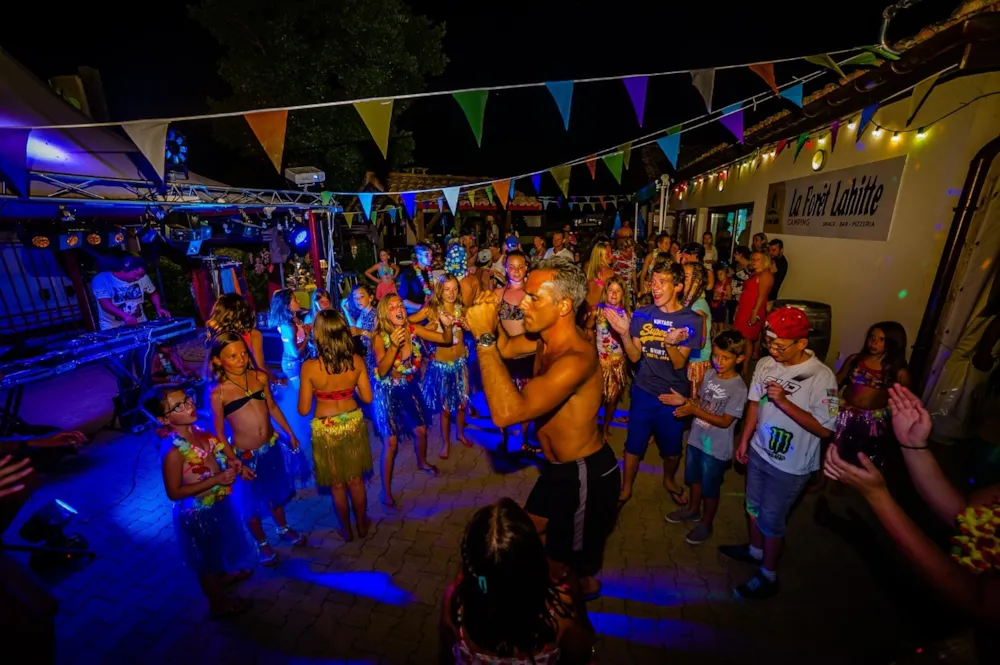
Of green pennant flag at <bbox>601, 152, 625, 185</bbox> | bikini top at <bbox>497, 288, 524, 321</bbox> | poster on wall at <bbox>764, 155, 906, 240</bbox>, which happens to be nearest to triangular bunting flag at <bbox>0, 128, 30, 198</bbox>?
bikini top at <bbox>497, 288, 524, 321</bbox>

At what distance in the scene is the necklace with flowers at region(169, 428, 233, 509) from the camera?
2.72 metres

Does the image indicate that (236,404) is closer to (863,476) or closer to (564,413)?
(564,413)

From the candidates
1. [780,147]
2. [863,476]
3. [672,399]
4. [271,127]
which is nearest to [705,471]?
[672,399]

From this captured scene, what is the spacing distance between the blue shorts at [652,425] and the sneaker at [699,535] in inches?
24.8

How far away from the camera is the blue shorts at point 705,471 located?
3.36 meters

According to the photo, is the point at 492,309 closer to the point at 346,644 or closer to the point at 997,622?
the point at 997,622

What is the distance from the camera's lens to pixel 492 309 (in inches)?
97.1

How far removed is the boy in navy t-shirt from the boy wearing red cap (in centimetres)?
68

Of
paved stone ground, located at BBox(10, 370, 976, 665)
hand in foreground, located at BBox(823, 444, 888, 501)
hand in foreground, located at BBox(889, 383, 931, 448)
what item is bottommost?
paved stone ground, located at BBox(10, 370, 976, 665)

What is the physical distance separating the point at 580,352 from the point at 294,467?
120 inches

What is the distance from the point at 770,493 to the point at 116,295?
8612 mm

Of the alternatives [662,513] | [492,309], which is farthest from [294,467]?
[662,513]

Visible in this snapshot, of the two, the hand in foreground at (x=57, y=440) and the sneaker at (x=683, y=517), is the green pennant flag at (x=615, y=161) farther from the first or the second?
the hand in foreground at (x=57, y=440)

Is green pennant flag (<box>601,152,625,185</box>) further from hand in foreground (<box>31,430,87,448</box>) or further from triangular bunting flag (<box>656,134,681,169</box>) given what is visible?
hand in foreground (<box>31,430,87,448</box>)
